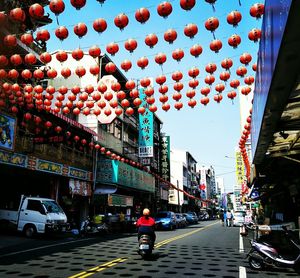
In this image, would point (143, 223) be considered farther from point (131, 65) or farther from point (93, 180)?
point (93, 180)

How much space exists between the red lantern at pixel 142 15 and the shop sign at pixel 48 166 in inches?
634

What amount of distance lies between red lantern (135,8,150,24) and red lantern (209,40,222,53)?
2.09 m

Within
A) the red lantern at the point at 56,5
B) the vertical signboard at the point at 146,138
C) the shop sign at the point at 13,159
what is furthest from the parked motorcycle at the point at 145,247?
the vertical signboard at the point at 146,138

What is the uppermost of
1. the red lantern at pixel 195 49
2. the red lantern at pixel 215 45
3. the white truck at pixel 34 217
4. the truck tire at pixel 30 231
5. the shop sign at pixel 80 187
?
the red lantern at pixel 195 49

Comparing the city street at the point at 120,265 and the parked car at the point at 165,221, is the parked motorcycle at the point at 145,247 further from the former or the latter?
the parked car at the point at 165,221

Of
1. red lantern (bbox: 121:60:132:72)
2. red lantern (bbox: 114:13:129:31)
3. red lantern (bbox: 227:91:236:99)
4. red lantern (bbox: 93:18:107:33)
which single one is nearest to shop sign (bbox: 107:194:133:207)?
red lantern (bbox: 227:91:236:99)

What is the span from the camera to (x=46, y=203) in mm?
18969

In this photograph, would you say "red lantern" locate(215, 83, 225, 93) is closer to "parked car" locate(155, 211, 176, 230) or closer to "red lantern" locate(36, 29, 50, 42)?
"red lantern" locate(36, 29, 50, 42)

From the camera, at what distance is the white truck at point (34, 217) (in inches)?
716

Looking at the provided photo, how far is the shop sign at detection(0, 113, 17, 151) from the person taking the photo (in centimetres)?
1877

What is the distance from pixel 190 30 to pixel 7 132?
14.4 m

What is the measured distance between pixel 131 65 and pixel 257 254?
7.25 meters

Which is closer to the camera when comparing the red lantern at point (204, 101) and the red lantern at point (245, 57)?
the red lantern at point (245, 57)

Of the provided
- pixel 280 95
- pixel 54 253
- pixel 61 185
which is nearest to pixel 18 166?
pixel 61 185
